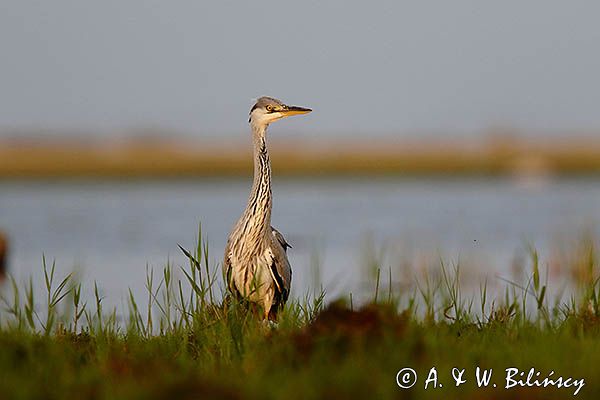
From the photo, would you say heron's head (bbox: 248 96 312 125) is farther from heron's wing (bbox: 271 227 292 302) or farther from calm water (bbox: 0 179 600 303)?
calm water (bbox: 0 179 600 303)

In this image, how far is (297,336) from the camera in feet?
16.2

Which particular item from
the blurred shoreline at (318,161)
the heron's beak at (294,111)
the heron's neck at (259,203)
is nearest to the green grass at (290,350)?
the heron's neck at (259,203)

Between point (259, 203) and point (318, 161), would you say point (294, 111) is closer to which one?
point (259, 203)

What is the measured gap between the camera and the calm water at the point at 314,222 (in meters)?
16.5

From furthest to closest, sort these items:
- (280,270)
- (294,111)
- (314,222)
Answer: (314,222), (294,111), (280,270)

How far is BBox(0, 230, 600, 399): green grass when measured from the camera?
13.9 feet

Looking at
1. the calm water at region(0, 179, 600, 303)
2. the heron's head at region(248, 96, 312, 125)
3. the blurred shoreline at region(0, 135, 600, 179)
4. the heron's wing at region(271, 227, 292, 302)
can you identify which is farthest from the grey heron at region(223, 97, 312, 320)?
the blurred shoreline at region(0, 135, 600, 179)

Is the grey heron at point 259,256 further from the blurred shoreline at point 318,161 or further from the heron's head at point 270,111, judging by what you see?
the blurred shoreline at point 318,161

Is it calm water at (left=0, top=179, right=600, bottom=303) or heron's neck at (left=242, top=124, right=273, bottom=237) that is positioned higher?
heron's neck at (left=242, top=124, right=273, bottom=237)

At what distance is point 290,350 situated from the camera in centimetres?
486

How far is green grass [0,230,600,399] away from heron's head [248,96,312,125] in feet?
6.08

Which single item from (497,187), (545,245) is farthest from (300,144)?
(545,245)

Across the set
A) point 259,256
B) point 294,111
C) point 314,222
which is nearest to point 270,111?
point 294,111

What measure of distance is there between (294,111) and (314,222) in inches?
799
